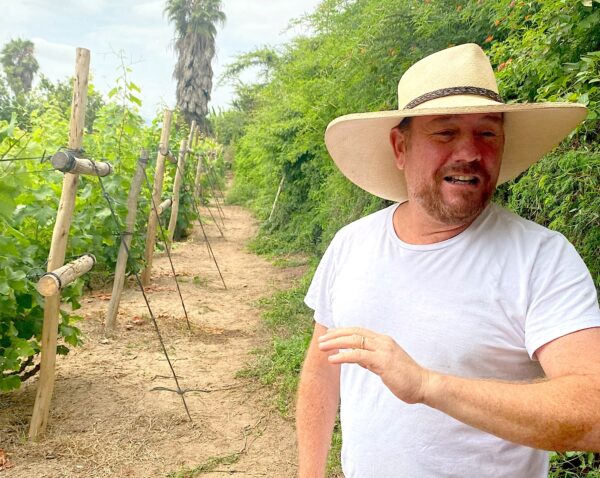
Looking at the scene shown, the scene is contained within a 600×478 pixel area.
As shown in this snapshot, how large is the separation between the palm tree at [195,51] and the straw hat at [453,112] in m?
29.7

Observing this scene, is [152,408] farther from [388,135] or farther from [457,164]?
[457,164]

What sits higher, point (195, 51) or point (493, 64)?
point (195, 51)

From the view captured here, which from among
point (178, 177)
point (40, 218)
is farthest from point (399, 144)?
point (178, 177)

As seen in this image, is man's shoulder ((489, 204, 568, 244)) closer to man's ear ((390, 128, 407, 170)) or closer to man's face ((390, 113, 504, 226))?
man's face ((390, 113, 504, 226))

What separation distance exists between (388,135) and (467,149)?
41 centimetres

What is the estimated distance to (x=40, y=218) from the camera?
434cm

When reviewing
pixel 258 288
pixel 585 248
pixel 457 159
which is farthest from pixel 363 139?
pixel 258 288

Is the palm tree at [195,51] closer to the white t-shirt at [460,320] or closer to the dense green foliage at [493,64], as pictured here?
the dense green foliage at [493,64]

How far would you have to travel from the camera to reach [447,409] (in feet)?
3.84

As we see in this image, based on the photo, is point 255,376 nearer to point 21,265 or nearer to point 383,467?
point 21,265

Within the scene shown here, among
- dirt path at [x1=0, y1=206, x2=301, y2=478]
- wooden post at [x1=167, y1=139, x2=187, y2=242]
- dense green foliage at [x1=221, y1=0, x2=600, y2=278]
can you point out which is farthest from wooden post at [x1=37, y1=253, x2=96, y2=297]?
wooden post at [x1=167, y1=139, x2=187, y2=242]

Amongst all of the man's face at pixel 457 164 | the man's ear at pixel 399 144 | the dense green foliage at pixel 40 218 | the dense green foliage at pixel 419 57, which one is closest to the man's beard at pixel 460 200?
the man's face at pixel 457 164

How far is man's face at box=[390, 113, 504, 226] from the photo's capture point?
1.53 m

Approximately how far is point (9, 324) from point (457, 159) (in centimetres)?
347
